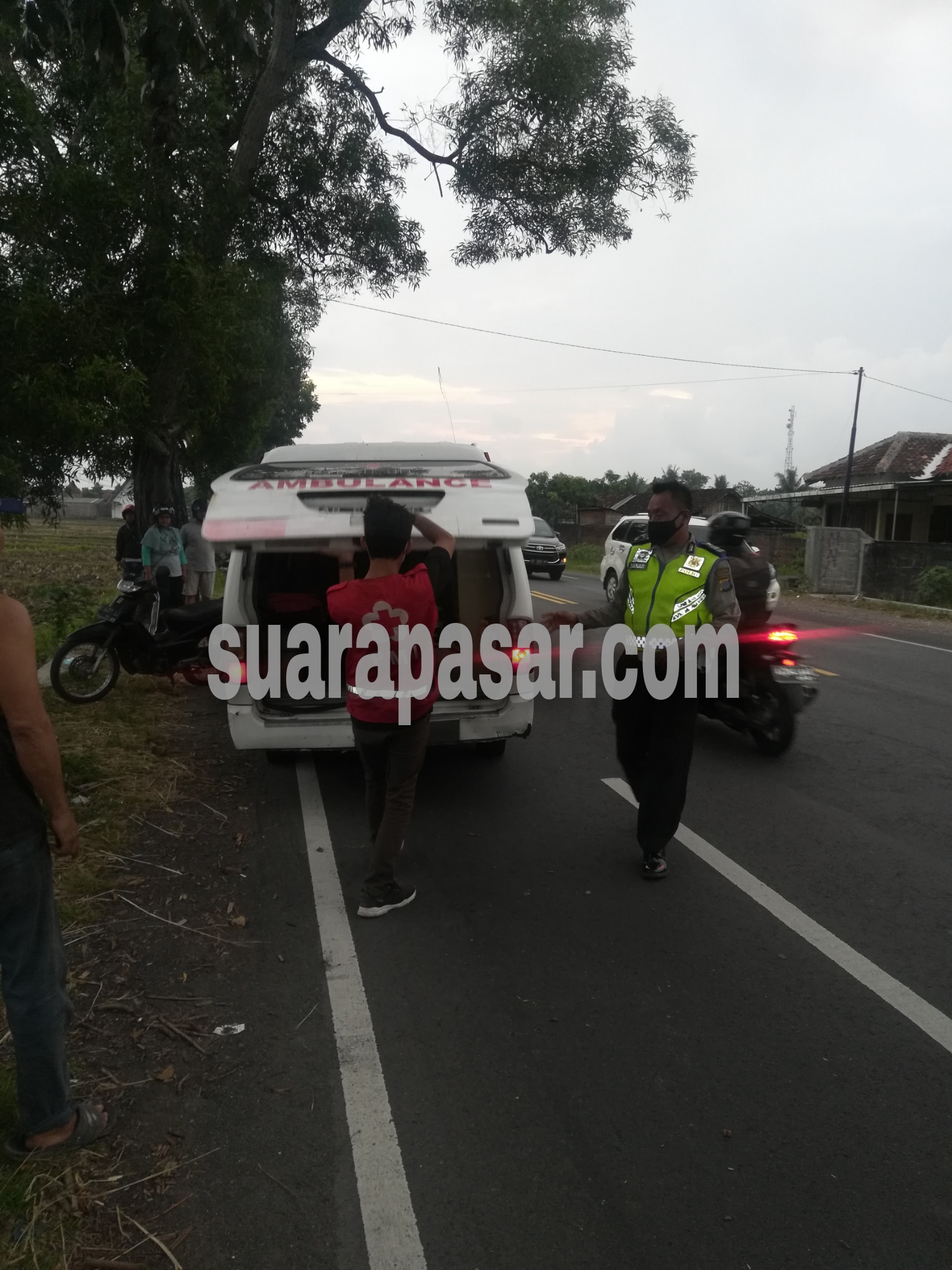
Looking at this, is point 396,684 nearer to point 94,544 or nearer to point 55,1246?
point 55,1246

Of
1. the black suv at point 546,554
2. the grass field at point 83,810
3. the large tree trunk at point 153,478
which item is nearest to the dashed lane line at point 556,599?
the black suv at point 546,554

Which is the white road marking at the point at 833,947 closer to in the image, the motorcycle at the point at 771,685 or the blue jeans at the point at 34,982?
the motorcycle at the point at 771,685

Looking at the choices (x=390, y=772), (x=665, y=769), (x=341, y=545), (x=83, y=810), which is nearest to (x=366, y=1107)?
(x=390, y=772)

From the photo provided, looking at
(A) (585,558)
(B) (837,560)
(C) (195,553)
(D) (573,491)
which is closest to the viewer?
(C) (195,553)

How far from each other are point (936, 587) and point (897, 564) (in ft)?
6.31

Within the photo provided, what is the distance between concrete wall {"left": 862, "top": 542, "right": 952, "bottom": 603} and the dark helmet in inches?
655

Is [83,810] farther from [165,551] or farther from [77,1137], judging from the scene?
[165,551]

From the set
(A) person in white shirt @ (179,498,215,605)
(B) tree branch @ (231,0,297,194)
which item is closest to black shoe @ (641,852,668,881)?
(A) person in white shirt @ (179,498,215,605)

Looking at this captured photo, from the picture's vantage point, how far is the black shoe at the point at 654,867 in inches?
190

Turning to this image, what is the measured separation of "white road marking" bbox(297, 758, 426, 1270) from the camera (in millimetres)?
2510

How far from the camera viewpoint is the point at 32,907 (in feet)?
8.67

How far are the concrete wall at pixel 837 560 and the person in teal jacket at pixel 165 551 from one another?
1729 centimetres

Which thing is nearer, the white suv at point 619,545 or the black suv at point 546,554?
the white suv at point 619,545

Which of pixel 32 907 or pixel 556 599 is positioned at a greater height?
pixel 32 907
